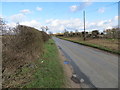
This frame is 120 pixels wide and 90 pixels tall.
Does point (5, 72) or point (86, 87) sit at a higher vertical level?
point (5, 72)

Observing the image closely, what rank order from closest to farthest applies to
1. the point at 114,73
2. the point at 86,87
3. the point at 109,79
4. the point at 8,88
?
the point at 8,88, the point at 86,87, the point at 109,79, the point at 114,73

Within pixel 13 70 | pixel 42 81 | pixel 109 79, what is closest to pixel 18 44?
pixel 13 70

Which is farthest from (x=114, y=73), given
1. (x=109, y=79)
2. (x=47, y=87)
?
(x=47, y=87)

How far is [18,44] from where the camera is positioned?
6.05 meters

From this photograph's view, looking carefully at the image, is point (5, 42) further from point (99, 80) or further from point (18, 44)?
point (99, 80)

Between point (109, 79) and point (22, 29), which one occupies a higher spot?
point (22, 29)

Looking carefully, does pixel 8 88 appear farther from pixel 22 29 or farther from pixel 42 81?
pixel 22 29

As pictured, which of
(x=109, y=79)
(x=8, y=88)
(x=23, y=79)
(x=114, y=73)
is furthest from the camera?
(x=114, y=73)

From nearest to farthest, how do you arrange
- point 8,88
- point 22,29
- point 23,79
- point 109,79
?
point 8,88, point 23,79, point 109,79, point 22,29

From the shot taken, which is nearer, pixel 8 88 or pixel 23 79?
pixel 8 88

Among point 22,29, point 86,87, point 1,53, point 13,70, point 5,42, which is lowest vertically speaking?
point 86,87

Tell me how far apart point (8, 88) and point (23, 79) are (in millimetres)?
780

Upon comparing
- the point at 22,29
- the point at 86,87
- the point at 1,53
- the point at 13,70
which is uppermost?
the point at 22,29

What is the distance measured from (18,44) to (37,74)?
2024 millimetres
